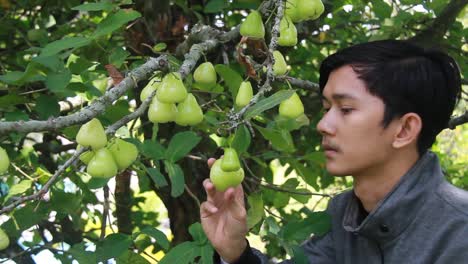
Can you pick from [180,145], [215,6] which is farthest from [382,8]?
[180,145]

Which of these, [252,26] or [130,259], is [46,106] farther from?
[252,26]

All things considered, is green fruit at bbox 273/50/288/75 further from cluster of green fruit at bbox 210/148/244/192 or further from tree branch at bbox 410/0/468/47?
tree branch at bbox 410/0/468/47

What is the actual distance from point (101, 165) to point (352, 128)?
0.67 m

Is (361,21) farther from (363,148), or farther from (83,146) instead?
(83,146)

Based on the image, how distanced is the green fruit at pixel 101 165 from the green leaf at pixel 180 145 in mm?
293

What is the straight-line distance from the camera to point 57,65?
5.53 feet

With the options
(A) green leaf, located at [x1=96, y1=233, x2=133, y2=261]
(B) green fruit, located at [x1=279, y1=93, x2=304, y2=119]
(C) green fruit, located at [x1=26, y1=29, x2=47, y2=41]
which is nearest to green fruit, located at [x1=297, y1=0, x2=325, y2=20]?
(B) green fruit, located at [x1=279, y1=93, x2=304, y2=119]

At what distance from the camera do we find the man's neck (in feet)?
6.05

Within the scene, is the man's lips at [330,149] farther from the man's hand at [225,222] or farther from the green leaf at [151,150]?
the green leaf at [151,150]

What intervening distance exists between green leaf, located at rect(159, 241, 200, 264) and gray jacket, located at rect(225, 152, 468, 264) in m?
0.28

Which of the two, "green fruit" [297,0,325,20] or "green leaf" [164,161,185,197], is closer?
"green fruit" [297,0,325,20]

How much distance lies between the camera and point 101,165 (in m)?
1.33

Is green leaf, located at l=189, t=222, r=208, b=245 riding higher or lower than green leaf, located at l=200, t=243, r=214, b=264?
lower

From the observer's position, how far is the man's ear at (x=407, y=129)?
5.91ft
